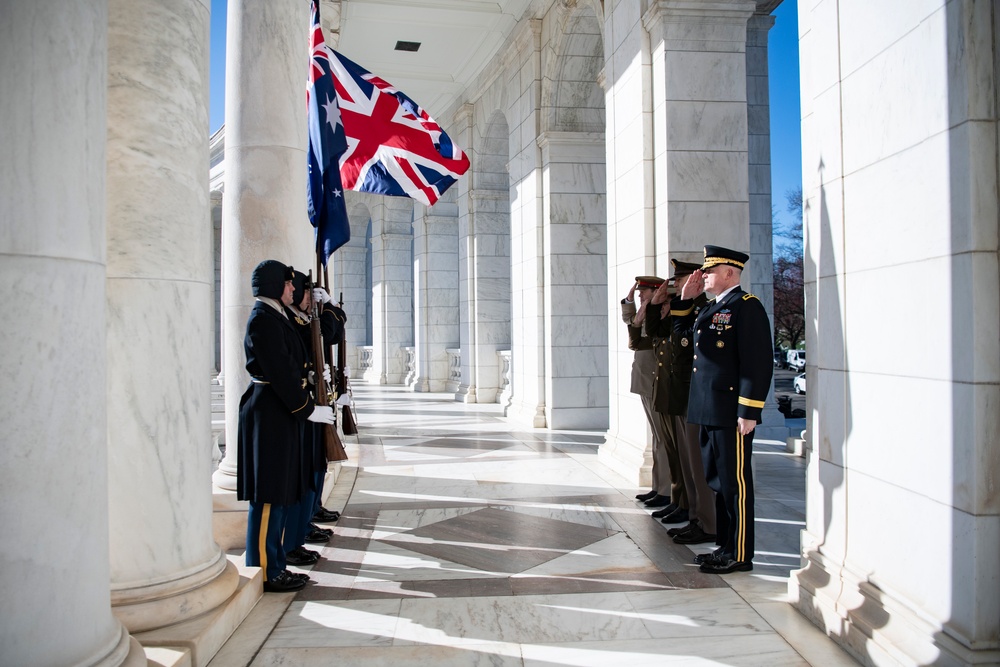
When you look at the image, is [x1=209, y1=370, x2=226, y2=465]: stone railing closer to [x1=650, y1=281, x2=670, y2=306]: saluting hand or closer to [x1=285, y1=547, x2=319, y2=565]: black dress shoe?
[x1=285, y1=547, x2=319, y2=565]: black dress shoe

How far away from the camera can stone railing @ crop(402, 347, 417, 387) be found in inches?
907

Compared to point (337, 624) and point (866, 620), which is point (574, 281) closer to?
point (337, 624)

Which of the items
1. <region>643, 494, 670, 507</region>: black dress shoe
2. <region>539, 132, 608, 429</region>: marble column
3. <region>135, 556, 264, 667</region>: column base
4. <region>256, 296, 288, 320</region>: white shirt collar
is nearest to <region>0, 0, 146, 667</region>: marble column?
<region>135, 556, 264, 667</region>: column base

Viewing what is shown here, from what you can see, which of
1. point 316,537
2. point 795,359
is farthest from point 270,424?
point 795,359

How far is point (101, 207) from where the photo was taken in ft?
9.23

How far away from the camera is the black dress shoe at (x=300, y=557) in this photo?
5457mm

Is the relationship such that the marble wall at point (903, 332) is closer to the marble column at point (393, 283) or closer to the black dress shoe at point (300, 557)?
the black dress shoe at point (300, 557)

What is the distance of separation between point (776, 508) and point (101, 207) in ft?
20.1

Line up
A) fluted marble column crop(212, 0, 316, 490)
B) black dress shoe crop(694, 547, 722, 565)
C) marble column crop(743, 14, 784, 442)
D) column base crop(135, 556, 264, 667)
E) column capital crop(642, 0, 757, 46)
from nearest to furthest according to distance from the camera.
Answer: column base crop(135, 556, 264, 667), black dress shoe crop(694, 547, 722, 565), fluted marble column crop(212, 0, 316, 490), column capital crop(642, 0, 757, 46), marble column crop(743, 14, 784, 442)

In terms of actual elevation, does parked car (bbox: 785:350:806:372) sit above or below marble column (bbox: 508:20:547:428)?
below

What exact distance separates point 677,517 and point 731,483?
151cm

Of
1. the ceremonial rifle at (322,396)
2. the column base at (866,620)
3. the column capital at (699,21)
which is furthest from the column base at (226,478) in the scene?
the column capital at (699,21)

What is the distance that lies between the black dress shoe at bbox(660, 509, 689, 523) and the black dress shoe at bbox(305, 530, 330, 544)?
9.19ft

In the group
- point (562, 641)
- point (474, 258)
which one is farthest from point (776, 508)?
point (474, 258)
